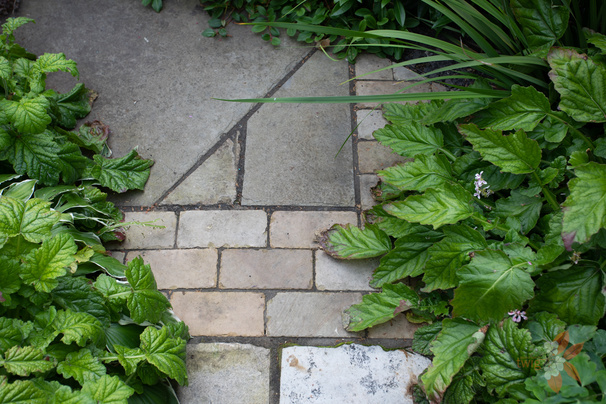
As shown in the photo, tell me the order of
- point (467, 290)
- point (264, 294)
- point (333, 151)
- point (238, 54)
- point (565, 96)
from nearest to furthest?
point (467, 290) < point (565, 96) < point (264, 294) < point (333, 151) < point (238, 54)

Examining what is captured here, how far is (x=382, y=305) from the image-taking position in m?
1.92

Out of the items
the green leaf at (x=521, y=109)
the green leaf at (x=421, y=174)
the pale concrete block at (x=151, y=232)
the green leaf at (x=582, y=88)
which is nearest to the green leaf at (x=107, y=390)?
the pale concrete block at (x=151, y=232)

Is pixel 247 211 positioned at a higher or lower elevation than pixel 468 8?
lower

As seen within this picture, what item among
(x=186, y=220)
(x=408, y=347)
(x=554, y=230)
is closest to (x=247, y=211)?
(x=186, y=220)

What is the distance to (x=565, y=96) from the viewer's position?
1813 mm

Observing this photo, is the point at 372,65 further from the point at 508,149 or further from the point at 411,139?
the point at 508,149

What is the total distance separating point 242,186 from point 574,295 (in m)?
1.39

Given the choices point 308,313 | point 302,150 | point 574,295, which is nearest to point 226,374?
point 308,313

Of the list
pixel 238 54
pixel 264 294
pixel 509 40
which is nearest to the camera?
pixel 264 294

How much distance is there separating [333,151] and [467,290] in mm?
1031

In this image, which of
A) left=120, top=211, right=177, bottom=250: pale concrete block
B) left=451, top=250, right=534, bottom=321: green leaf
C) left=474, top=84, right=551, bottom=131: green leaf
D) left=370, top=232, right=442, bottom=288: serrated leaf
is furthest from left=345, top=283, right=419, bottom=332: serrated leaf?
Result: left=120, top=211, right=177, bottom=250: pale concrete block

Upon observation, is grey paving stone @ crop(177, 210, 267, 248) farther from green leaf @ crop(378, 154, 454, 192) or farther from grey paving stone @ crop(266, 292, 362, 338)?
green leaf @ crop(378, 154, 454, 192)

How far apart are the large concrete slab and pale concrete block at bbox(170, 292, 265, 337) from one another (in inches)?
21.1

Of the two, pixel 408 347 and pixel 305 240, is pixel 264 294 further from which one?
pixel 408 347
